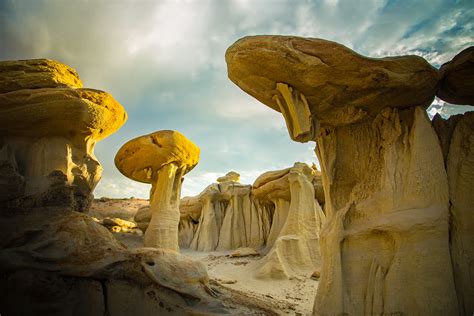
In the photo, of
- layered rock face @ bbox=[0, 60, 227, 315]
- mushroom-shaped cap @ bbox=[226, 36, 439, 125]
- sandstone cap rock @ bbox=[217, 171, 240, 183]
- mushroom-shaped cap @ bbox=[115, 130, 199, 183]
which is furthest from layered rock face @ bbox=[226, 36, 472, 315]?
sandstone cap rock @ bbox=[217, 171, 240, 183]

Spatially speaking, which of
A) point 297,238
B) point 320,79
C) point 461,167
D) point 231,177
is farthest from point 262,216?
point 320,79

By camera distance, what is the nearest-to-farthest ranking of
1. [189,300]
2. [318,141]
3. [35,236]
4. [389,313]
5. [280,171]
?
[389,313], [189,300], [35,236], [318,141], [280,171]

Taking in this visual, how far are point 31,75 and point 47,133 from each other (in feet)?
3.60

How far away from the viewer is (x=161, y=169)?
913cm

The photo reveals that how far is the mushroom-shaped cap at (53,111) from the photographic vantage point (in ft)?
16.4

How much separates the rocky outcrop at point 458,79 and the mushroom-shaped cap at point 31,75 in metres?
6.29

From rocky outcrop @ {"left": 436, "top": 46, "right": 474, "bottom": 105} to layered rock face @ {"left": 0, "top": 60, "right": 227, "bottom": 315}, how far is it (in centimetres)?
452

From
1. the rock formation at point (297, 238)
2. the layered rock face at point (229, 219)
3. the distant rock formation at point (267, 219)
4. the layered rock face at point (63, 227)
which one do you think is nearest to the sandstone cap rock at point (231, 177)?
the distant rock formation at point (267, 219)

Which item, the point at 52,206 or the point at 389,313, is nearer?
the point at 389,313

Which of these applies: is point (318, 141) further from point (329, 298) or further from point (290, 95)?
point (329, 298)

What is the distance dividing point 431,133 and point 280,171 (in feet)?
Answer: 29.0

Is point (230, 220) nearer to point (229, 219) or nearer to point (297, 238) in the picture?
A: point (229, 219)

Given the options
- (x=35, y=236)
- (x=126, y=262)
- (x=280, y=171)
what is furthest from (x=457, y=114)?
(x=280, y=171)

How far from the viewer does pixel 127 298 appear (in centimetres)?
399
